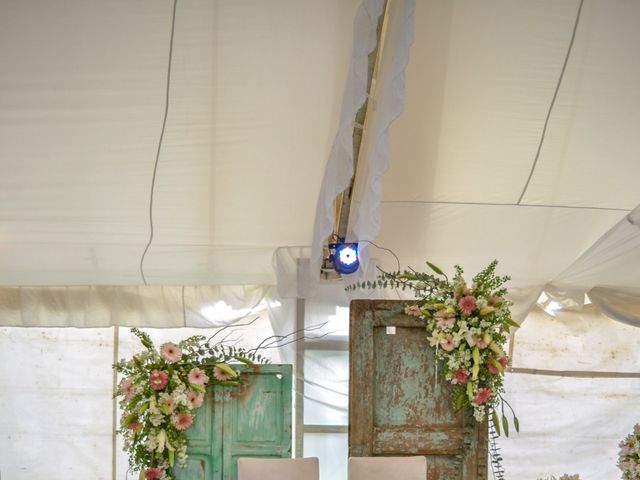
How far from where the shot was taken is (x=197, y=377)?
486 cm

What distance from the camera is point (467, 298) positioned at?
4859mm

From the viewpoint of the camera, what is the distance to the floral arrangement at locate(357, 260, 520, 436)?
486 cm

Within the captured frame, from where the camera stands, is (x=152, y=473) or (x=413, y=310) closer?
(x=152, y=473)

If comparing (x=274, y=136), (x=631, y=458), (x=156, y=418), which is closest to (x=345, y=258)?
(x=274, y=136)

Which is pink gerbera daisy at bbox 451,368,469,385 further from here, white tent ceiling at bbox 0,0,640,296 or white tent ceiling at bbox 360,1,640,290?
white tent ceiling at bbox 360,1,640,290

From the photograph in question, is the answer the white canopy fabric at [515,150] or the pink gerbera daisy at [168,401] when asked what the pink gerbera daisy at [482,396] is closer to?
the white canopy fabric at [515,150]

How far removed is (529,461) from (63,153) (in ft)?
13.6

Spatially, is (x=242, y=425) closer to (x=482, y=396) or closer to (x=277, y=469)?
(x=277, y=469)

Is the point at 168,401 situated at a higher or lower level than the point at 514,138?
lower

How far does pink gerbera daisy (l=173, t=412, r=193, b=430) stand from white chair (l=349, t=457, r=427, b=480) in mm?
947

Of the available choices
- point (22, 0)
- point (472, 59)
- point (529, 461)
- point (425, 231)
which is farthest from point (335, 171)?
point (529, 461)

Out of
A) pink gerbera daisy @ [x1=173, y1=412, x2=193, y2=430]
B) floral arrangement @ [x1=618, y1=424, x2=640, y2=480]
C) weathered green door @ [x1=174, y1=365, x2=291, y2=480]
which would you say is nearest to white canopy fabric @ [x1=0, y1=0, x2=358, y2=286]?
weathered green door @ [x1=174, y1=365, x2=291, y2=480]

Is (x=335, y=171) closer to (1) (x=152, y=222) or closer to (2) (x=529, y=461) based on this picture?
(1) (x=152, y=222)

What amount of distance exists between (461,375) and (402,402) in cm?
40
